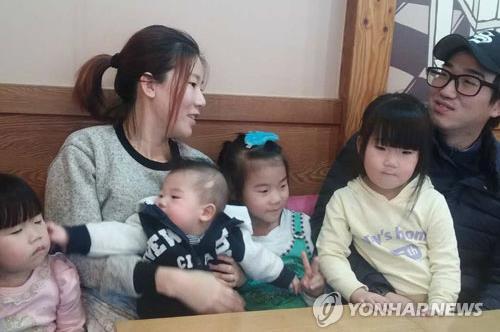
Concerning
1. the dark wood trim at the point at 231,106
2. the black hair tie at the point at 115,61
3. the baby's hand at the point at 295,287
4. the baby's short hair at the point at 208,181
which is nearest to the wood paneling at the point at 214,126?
the dark wood trim at the point at 231,106

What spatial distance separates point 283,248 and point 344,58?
65 centimetres

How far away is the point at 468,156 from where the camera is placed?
1.28 metres

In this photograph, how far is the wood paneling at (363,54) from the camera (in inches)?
55.1

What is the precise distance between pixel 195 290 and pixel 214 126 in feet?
1.84

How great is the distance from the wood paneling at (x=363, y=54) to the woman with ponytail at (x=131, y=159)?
18.9 inches

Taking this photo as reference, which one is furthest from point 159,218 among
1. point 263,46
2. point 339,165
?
point 263,46

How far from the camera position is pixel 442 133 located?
1.30 meters

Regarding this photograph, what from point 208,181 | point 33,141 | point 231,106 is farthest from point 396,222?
point 33,141

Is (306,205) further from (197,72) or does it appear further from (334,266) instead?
(197,72)

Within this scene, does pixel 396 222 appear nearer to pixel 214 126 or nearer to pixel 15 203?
pixel 214 126

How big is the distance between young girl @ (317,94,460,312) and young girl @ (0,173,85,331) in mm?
540

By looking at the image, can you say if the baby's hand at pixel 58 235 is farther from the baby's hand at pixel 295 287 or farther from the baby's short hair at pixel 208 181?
the baby's hand at pixel 295 287

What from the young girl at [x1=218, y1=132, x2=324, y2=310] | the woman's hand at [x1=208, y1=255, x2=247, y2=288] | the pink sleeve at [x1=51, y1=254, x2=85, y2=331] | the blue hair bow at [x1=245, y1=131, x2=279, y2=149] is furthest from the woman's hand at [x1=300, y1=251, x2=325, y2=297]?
the pink sleeve at [x1=51, y1=254, x2=85, y2=331]

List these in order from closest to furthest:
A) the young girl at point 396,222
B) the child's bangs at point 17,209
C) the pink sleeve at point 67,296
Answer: the child's bangs at point 17,209
the pink sleeve at point 67,296
the young girl at point 396,222
